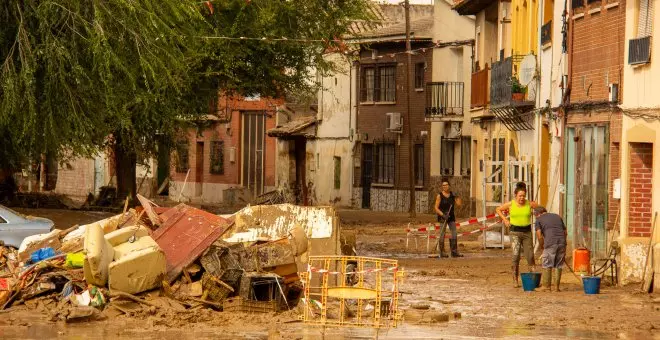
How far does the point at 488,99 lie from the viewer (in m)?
41.4

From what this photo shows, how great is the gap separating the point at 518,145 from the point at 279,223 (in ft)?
53.3

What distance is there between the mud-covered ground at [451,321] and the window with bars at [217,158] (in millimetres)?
40917

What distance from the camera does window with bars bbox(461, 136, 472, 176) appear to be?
167 feet

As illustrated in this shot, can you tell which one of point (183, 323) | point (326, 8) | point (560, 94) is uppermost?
point (326, 8)

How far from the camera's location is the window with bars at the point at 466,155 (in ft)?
167

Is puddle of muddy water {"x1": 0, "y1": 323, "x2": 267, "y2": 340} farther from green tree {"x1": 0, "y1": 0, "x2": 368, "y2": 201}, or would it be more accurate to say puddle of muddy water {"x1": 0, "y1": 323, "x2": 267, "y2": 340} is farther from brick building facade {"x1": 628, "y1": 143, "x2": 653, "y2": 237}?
brick building facade {"x1": 628, "y1": 143, "x2": 653, "y2": 237}

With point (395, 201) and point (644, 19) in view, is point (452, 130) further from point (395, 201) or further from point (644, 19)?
point (644, 19)

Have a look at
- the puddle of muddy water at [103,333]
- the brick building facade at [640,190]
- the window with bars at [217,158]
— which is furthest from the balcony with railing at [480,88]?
the puddle of muddy water at [103,333]

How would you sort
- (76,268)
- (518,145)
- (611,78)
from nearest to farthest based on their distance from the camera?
(76,268) < (611,78) < (518,145)

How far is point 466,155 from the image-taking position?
168 feet

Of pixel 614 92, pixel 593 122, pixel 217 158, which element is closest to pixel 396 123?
pixel 217 158

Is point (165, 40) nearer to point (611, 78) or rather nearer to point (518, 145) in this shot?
point (611, 78)

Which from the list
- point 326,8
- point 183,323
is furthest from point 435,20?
point 183,323

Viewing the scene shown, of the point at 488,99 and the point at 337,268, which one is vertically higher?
the point at 488,99
